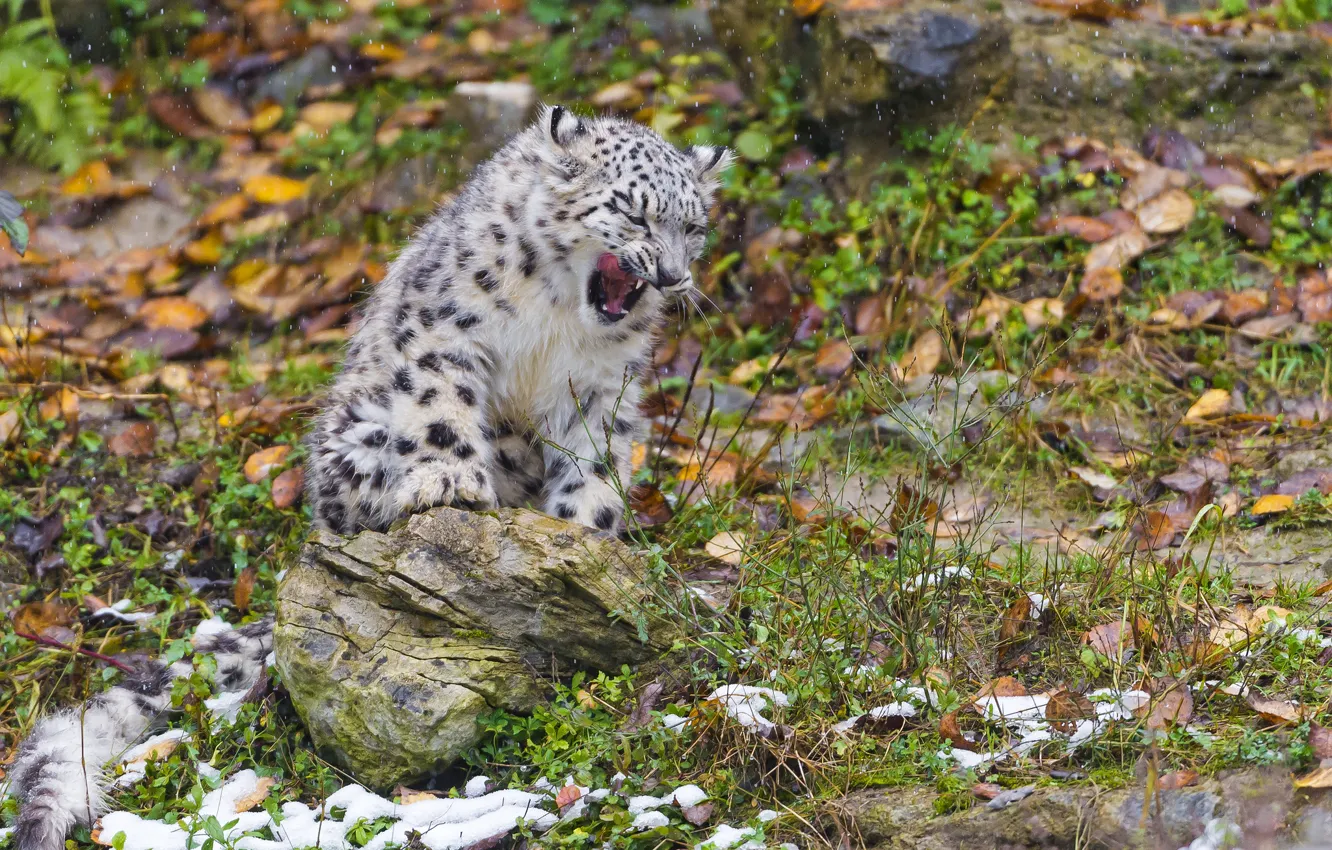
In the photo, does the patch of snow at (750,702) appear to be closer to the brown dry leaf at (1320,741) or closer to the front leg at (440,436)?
the front leg at (440,436)

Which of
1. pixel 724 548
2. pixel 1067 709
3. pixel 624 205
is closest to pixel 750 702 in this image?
pixel 1067 709

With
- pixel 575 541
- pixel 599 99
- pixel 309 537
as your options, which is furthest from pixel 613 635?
pixel 599 99

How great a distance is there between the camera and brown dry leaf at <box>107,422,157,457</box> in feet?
21.7

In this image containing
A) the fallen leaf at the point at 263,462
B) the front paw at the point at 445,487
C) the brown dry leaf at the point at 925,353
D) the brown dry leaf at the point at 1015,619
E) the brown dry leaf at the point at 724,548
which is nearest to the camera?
the brown dry leaf at the point at 1015,619

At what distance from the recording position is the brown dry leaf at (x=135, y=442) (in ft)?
21.7

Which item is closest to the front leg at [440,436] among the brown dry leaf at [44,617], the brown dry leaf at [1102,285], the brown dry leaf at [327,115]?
the brown dry leaf at [44,617]

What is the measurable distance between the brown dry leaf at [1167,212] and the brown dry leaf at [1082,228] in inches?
8.2

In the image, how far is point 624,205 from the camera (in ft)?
15.3

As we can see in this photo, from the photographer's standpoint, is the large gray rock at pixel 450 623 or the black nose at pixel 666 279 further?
the black nose at pixel 666 279

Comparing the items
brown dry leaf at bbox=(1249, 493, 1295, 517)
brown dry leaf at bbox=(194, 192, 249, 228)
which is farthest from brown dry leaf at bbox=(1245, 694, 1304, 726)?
brown dry leaf at bbox=(194, 192, 249, 228)

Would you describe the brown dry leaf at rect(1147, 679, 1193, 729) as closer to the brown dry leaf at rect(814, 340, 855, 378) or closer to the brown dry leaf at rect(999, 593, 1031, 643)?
the brown dry leaf at rect(999, 593, 1031, 643)

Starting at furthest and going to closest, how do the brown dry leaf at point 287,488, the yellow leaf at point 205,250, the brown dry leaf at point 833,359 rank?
the yellow leaf at point 205,250 < the brown dry leaf at point 833,359 < the brown dry leaf at point 287,488

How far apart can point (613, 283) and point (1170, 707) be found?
225cm

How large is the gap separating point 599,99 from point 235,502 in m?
4.15
